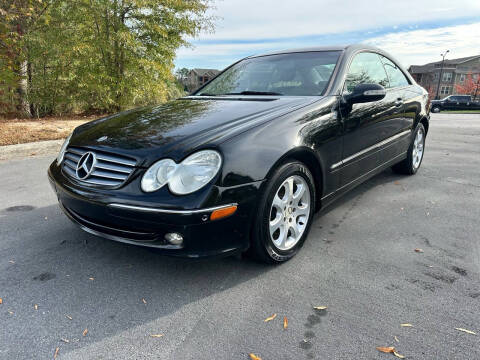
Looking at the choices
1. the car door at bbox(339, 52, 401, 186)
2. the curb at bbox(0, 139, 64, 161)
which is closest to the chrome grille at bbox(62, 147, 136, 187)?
the car door at bbox(339, 52, 401, 186)

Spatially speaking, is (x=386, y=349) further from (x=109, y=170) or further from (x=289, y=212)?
(x=109, y=170)

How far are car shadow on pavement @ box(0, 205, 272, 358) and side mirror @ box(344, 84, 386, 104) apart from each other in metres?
1.57

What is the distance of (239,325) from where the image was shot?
6.06ft

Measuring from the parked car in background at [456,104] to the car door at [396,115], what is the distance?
2876 cm

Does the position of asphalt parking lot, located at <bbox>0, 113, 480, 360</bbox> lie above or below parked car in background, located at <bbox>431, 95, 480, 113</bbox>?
above

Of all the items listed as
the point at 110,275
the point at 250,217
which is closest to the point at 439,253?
the point at 250,217

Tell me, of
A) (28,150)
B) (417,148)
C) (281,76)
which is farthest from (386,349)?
(28,150)

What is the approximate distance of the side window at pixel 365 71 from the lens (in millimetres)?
3123

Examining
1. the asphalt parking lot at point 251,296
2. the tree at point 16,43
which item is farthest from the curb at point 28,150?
the tree at point 16,43

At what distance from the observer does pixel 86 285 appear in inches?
86.7

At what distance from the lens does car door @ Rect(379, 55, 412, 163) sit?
361 centimetres

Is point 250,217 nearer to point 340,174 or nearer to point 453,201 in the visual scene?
point 340,174

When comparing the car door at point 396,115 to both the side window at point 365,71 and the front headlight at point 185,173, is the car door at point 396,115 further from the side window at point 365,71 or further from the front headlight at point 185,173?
the front headlight at point 185,173

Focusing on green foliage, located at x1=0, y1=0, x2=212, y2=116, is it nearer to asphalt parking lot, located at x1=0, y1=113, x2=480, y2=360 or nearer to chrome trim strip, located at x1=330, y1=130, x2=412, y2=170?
asphalt parking lot, located at x1=0, y1=113, x2=480, y2=360
